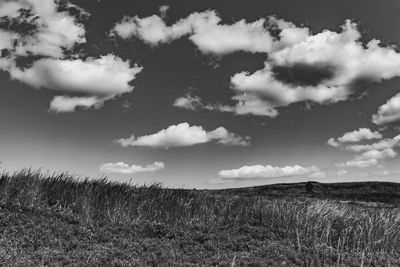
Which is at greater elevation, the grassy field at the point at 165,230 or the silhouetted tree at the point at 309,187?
the silhouetted tree at the point at 309,187

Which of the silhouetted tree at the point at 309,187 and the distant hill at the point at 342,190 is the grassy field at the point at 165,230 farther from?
the silhouetted tree at the point at 309,187

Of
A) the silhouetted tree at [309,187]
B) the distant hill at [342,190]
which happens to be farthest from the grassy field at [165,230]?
the silhouetted tree at [309,187]

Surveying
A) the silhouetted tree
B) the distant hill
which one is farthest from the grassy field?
the silhouetted tree

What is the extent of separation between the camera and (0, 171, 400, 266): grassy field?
12.8 m

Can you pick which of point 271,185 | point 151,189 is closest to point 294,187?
point 271,185

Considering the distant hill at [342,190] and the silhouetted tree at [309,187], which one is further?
the silhouetted tree at [309,187]

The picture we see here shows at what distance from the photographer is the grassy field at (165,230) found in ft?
41.9

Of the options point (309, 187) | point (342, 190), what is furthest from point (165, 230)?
point (342, 190)

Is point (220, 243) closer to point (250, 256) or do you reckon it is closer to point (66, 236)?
point (250, 256)

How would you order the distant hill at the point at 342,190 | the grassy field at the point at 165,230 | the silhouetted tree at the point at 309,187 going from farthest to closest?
the silhouetted tree at the point at 309,187 < the distant hill at the point at 342,190 < the grassy field at the point at 165,230

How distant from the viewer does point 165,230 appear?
53.1 ft

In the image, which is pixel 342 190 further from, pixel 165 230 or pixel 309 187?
pixel 165 230

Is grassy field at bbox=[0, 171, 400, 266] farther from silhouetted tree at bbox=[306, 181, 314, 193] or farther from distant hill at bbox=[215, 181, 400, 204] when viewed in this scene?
silhouetted tree at bbox=[306, 181, 314, 193]

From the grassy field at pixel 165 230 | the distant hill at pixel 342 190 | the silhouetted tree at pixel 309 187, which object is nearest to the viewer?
the grassy field at pixel 165 230
